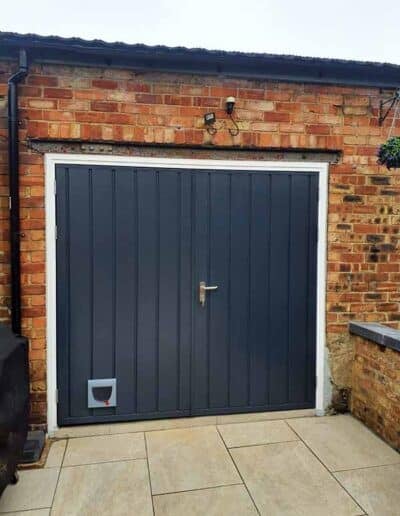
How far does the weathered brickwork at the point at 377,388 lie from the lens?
266cm

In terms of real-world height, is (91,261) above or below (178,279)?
above

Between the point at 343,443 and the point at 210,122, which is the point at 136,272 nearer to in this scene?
→ the point at 210,122

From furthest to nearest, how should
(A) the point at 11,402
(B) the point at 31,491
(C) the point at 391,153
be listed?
(C) the point at 391,153 < (B) the point at 31,491 < (A) the point at 11,402

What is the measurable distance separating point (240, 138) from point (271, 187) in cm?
49

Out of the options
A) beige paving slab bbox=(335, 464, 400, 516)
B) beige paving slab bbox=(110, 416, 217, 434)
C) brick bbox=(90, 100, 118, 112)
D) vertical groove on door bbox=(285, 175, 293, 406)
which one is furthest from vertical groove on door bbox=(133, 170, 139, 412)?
Result: beige paving slab bbox=(335, 464, 400, 516)

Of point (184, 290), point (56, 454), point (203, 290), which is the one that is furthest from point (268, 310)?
point (56, 454)

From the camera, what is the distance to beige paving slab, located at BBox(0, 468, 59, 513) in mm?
2055

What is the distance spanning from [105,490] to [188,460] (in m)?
0.59

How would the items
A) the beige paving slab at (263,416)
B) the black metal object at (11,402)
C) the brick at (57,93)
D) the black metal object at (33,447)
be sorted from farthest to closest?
1. the beige paving slab at (263,416)
2. the brick at (57,93)
3. the black metal object at (33,447)
4. the black metal object at (11,402)

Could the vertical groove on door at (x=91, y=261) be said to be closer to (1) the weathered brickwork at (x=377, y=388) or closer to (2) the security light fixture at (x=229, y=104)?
(2) the security light fixture at (x=229, y=104)

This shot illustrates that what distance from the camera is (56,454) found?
258 cm

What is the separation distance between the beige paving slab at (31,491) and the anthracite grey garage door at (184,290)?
576mm

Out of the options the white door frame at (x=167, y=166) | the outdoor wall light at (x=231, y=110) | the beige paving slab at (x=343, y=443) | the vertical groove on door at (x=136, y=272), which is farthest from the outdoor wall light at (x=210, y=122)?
the beige paving slab at (x=343, y=443)

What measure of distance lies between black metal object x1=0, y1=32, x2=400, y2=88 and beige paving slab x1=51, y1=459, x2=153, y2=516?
9.55ft
